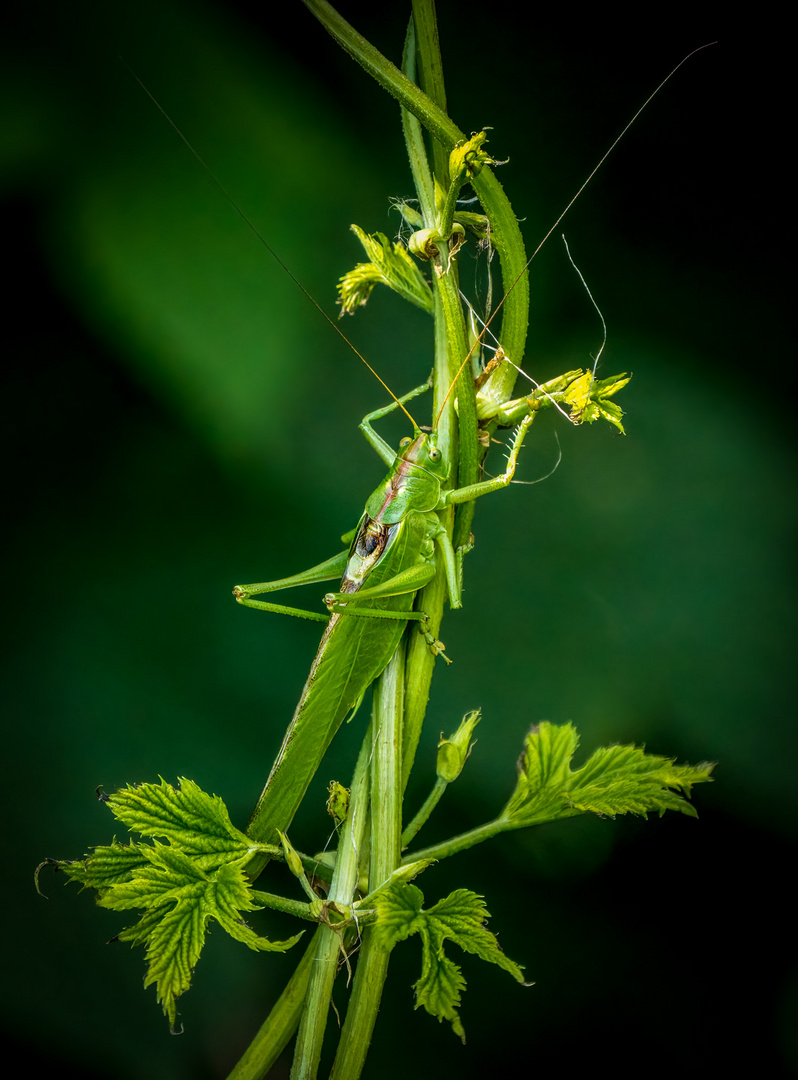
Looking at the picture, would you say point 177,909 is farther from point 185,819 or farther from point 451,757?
point 451,757

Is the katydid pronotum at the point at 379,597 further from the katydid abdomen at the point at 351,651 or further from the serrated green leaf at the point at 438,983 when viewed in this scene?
the serrated green leaf at the point at 438,983

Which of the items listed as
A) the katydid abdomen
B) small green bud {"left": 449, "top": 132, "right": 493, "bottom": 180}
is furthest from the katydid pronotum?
small green bud {"left": 449, "top": 132, "right": 493, "bottom": 180}

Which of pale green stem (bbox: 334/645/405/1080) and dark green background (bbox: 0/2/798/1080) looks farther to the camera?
dark green background (bbox: 0/2/798/1080)

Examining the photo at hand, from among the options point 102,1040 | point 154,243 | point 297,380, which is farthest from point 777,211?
point 102,1040

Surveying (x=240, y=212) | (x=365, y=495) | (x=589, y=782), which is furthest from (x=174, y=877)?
(x=240, y=212)

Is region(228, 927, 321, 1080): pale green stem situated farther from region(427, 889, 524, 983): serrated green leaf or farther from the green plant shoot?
region(427, 889, 524, 983): serrated green leaf

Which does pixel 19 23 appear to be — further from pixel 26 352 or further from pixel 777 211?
pixel 777 211
